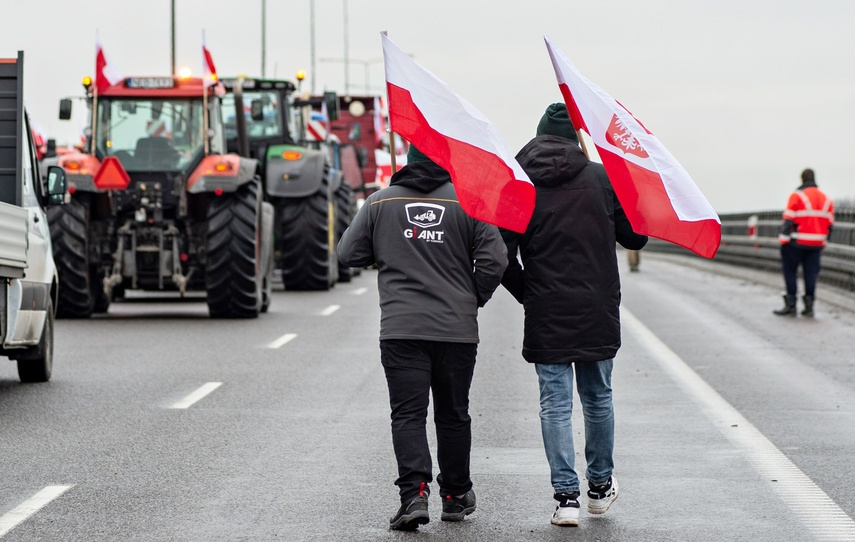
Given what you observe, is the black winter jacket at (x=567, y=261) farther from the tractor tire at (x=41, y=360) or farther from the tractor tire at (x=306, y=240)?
the tractor tire at (x=306, y=240)

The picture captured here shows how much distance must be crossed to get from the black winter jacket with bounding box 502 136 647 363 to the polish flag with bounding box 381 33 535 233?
221 mm

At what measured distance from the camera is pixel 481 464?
329 inches

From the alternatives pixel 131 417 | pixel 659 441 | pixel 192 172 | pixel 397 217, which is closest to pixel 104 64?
pixel 192 172

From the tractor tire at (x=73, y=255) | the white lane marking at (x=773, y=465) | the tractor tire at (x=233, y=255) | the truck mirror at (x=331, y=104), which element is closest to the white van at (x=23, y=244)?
the white lane marking at (x=773, y=465)

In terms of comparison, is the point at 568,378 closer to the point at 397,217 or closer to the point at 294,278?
the point at 397,217

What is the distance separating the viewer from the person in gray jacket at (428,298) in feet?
22.3

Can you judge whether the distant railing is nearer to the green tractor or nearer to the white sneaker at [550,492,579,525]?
the green tractor

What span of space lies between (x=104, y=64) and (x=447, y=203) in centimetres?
1316

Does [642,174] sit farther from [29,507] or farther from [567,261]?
[29,507]

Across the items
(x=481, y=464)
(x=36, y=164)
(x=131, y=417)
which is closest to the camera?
(x=481, y=464)

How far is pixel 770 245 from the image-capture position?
31.9 meters

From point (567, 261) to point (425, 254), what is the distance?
61cm

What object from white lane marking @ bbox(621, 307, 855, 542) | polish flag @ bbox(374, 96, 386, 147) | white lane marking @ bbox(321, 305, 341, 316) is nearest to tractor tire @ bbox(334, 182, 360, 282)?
white lane marking @ bbox(321, 305, 341, 316)

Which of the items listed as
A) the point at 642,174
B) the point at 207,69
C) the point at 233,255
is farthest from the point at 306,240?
the point at 642,174
